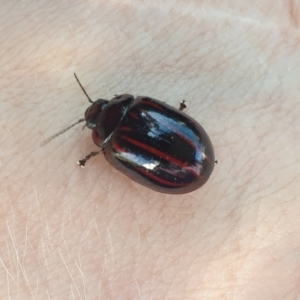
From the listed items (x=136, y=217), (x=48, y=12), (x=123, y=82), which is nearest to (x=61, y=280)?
(x=136, y=217)

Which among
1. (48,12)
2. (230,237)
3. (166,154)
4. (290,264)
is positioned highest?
(48,12)

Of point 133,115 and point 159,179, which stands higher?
point 133,115

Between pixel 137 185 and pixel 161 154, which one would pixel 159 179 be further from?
→ pixel 137 185

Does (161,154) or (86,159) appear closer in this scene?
(161,154)

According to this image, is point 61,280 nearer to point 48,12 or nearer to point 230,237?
point 230,237

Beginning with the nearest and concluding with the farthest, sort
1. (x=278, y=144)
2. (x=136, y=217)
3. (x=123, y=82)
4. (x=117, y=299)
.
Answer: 1. (x=117, y=299)
2. (x=136, y=217)
3. (x=278, y=144)
4. (x=123, y=82)

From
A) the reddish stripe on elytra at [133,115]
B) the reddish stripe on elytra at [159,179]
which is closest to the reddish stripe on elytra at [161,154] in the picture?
the reddish stripe on elytra at [159,179]

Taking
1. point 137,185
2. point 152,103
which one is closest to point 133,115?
point 152,103
